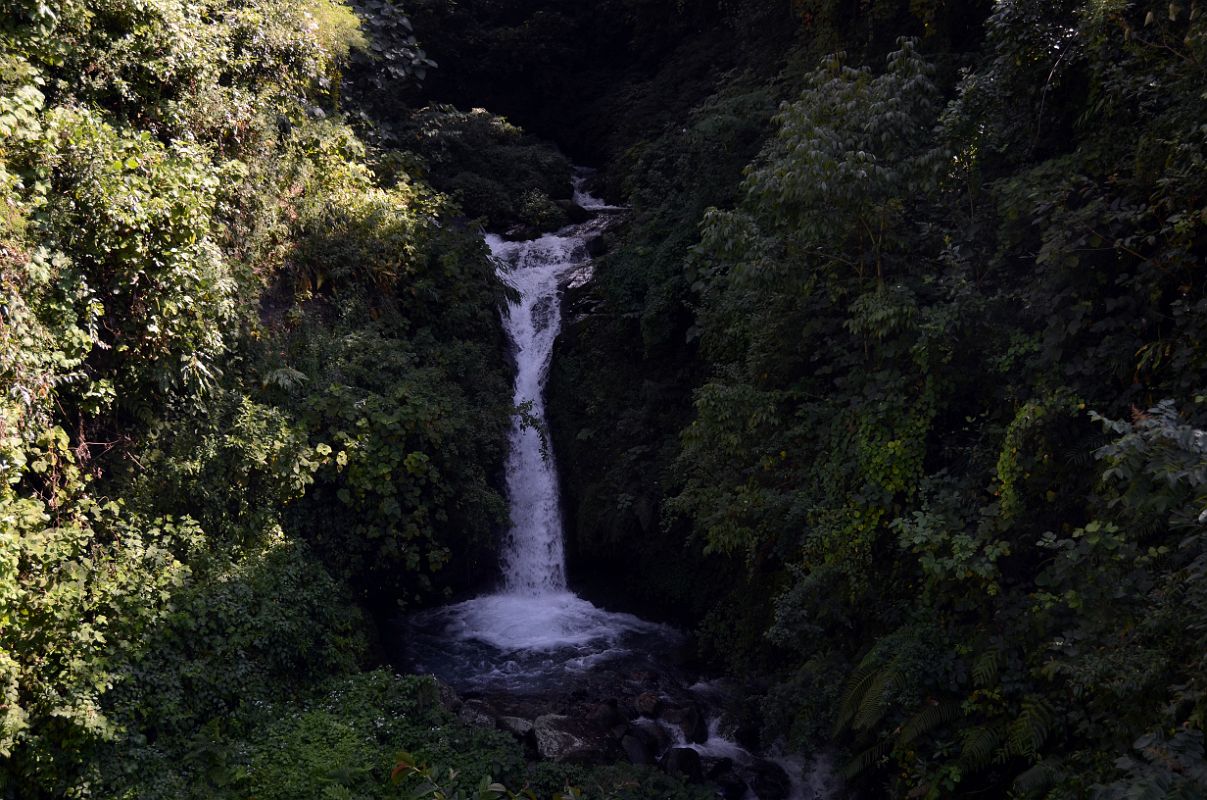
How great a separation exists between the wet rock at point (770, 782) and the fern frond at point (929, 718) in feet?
6.25

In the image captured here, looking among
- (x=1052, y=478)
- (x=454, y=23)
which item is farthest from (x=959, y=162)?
(x=454, y=23)

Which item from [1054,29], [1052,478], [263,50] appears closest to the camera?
[1052,478]

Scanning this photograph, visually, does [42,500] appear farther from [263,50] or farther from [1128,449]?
[1128,449]

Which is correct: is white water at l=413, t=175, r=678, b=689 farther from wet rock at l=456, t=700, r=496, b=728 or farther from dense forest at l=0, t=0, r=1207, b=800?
wet rock at l=456, t=700, r=496, b=728

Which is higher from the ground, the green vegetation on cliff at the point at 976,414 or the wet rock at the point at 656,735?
the green vegetation on cliff at the point at 976,414

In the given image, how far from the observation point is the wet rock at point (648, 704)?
977 cm

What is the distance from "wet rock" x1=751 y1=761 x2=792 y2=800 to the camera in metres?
8.59

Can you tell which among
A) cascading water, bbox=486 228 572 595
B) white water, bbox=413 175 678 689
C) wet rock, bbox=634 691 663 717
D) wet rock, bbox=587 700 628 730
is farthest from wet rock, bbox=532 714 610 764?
cascading water, bbox=486 228 572 595

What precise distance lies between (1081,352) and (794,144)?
346cm

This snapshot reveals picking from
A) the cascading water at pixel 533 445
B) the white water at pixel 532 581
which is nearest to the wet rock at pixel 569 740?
the white water at pixel 532 581

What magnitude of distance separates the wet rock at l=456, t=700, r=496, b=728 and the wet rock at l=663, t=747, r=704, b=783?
1.76 metres

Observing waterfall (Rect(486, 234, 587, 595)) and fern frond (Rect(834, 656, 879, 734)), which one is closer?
fern frond (Rect(834, 656, 879, 734))

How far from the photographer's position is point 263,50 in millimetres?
11406

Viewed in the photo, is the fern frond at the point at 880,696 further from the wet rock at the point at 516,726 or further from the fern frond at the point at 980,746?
the wet rock at the point at 516,726
